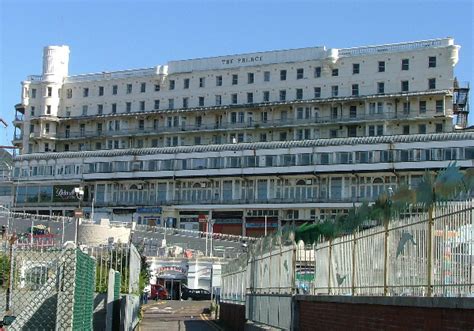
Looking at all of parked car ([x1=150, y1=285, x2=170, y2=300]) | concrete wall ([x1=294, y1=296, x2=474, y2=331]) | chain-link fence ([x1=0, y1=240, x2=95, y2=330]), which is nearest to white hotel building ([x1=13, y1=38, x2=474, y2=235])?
parked car ([x1=150, y1=285, x2=170, y2=300])

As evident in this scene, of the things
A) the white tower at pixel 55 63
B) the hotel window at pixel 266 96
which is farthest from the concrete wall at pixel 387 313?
the white tower at pixel 55 63

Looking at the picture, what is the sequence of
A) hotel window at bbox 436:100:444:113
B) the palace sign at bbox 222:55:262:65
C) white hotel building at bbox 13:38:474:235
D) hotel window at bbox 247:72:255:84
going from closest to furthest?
1. white hotel building at bbox 13:38:474:235
2. hotel window at bbox 436:100:444:113
3. hotel window at bbox 247:72:255:84
4. the palace sign at bbox 222:55:262:65

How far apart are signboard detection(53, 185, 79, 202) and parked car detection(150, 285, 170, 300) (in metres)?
38.2

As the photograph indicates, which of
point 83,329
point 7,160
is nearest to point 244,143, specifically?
point 7,160

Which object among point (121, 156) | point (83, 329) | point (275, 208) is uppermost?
point (121, 156)

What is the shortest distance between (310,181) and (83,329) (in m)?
85.8

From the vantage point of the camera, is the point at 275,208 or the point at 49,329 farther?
the point at 275,208

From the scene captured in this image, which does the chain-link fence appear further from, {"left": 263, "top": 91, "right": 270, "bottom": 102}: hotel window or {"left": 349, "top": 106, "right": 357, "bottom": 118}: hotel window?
{"left": 263, "top": 91, "right": 270, "bottom": 102}: hotel window

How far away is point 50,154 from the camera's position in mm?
110312

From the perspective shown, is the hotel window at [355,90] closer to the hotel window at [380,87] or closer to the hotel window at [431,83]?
the hotel window at [380,87]

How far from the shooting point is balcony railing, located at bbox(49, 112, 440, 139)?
9756 cm

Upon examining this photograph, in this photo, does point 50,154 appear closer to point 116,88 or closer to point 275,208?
point 116,88

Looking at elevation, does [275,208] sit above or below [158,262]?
above

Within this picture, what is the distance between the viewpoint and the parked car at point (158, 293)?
69125 millimetres
